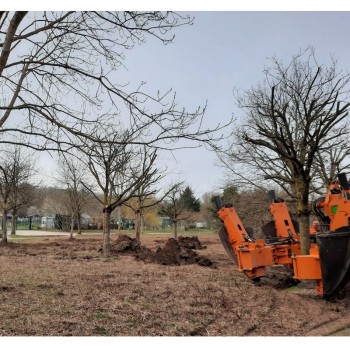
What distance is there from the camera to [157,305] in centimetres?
676

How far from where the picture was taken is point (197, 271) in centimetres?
1164

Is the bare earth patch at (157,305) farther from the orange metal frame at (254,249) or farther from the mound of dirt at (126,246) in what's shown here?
the mound of dirt at (126,246)

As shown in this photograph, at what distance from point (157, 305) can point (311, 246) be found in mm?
3914

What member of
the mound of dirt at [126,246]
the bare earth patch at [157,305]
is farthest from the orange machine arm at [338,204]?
the mound of dirt at [126,246]

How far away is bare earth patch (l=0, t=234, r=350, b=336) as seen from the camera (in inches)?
215

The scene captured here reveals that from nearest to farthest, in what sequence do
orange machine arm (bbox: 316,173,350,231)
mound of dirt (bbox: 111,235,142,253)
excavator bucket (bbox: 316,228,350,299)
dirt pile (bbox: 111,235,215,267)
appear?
excavator bucket (bbox: 316,228,350,299) → orange machine arm (bbox: 316,173,350,231) → dirt pile (bbox: 111,235,215,267) → mound of dirt (bbox: 111,235,142,253)

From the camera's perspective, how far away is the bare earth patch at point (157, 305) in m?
5.47

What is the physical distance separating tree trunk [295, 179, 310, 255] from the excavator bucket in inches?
73.0

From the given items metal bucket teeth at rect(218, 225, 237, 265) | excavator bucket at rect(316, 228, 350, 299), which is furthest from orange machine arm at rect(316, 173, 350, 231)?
metal bucket teeth at rect(218, 225, 237, 265)

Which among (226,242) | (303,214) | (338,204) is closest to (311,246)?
(303,214)

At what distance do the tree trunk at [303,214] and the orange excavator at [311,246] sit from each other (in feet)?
0.65

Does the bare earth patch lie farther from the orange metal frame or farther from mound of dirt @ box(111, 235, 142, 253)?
mound of dirt @ box(111, 235, 142, 253)

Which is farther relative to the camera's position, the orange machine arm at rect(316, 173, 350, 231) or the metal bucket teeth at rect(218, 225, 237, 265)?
the metal bucket teeth at rect(218, 225, 237, 265)

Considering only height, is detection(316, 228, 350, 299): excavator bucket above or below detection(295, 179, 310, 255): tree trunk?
below
